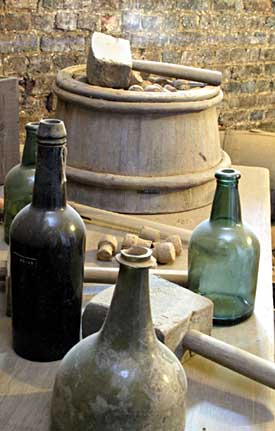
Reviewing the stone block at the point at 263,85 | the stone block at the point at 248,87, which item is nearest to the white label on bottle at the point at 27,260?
the stone block at the point at 248,87

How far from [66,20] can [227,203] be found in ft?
6.78

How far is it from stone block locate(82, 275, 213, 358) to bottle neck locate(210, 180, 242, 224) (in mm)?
181

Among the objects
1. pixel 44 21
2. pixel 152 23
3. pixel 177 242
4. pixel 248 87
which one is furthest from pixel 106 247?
pixel 248 87

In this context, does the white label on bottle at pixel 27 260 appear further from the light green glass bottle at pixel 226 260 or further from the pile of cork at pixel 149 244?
the pile of cork at pixel 149 244

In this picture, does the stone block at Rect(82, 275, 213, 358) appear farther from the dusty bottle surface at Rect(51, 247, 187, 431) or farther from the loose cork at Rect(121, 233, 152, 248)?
the loose cork at Rect(121, 233, 152, 248)

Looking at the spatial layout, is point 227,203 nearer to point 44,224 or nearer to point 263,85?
point 44,224

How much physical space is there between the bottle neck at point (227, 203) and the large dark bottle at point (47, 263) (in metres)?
0.29

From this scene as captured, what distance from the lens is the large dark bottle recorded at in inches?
43.9

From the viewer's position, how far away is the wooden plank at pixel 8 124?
204 cm

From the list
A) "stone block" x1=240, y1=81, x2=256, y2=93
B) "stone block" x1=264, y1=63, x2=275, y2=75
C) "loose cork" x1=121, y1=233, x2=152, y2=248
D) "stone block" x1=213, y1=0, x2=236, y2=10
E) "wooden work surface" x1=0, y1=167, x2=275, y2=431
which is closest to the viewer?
"wooden work surface" x1=0, y1=167, x2=275, y2=431

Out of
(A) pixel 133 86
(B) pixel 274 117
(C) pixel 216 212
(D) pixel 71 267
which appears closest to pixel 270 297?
(C) pixel 216 212

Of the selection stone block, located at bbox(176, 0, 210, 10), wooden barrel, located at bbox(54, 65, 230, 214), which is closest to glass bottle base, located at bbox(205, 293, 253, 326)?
wooden barrel, located at bbox(54, 65, 230, 214)

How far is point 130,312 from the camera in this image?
2.95ft

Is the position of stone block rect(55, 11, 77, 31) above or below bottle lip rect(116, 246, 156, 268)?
above
